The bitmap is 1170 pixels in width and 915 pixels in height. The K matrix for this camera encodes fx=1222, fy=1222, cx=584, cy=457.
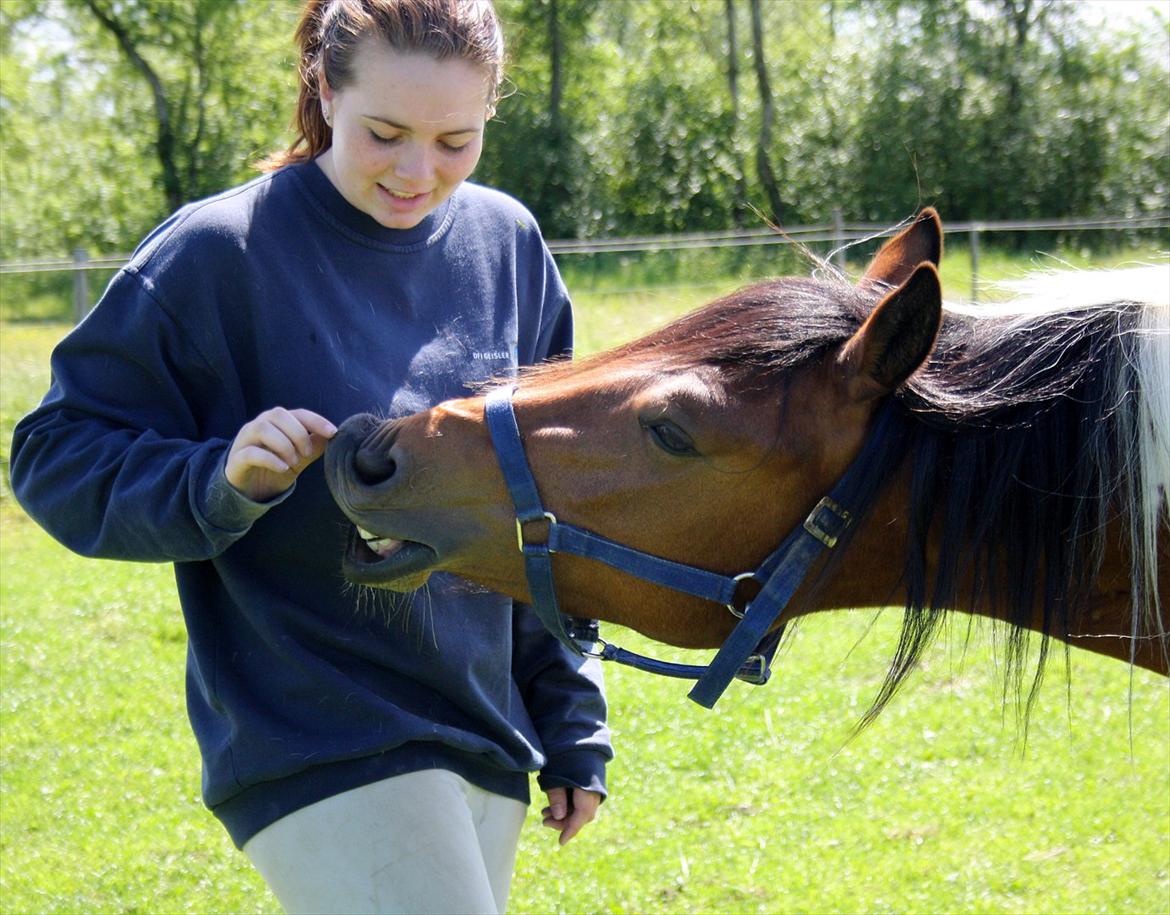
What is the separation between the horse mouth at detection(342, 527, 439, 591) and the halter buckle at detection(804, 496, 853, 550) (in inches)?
23.5

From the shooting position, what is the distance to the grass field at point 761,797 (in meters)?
3.97

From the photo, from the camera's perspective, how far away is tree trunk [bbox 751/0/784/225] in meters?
25.6

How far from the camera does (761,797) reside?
4.57 meters

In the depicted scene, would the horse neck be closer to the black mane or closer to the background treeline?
the black mane

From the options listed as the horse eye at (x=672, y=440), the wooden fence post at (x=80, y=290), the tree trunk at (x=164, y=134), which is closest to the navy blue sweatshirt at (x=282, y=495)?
the horse eye at (x=672, y=440)

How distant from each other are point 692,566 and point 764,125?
2590 cm

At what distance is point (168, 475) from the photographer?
1.83 m

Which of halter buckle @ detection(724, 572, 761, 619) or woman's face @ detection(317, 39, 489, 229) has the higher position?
woman's face @ detection(317, 39, 489, 229)

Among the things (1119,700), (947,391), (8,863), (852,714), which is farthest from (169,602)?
(947,391)

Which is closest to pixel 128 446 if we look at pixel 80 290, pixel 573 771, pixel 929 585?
pixel 573 771

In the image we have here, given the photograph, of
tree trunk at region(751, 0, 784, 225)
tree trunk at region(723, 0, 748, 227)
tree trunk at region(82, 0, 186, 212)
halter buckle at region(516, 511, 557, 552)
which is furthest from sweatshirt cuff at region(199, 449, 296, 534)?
tree trunk at region(82, 0, 186, 212)

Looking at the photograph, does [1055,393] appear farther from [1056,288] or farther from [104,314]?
[104,314]

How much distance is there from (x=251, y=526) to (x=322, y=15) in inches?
36.1

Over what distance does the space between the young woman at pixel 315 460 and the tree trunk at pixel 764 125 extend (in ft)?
77.2
